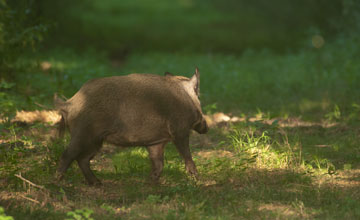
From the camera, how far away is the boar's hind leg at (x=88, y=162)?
5.09 m

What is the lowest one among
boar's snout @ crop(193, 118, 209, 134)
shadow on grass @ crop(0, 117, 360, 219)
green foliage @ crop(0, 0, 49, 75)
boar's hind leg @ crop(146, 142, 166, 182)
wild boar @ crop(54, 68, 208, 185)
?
shadow on grass @ crop(0, 117, 360, 219)

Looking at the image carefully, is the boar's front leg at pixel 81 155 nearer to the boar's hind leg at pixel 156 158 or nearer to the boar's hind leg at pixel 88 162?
the boar's hind leg at pixel 88 162

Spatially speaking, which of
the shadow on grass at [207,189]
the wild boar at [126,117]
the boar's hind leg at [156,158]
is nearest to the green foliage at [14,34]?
the shadow on grass at [207,189]

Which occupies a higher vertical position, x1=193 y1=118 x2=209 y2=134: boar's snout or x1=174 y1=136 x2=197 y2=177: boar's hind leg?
x1=193 y1=118 x2=209 y2=134: boar's snout

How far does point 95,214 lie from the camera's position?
441 centimetres

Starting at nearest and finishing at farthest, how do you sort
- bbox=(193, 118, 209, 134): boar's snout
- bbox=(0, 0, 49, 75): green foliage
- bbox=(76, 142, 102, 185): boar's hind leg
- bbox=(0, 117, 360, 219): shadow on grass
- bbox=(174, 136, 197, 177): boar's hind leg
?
bbox=(0, 117, 360, 219): shadow on grass
bbox=(76, 142, 102, 185): boar's hind leg
bbox=(174, 136, 197, 177): boar's hind leg
bbox=(193, 118, 209, 134): boar's snout
bbox=(0, 0, 49, 75): green foliage

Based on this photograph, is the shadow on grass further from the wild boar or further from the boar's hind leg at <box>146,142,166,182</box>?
the wild boar

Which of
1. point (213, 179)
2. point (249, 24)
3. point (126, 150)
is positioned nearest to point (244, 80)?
point (126, 150)

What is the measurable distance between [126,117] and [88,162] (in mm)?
600

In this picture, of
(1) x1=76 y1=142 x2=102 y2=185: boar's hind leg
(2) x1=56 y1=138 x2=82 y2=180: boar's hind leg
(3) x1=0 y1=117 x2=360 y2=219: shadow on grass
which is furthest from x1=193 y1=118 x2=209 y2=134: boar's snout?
(2) x1=56 y1=138 x2=82 y2=180: boar's hind leg

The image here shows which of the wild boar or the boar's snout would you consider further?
the boar's snout

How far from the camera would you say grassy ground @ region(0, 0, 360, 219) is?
4562mm

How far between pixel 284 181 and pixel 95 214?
1931mm

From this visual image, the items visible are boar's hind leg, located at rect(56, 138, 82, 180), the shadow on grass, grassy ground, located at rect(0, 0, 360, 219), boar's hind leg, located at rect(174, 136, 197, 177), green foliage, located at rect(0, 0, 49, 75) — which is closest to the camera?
the shadow on grass
